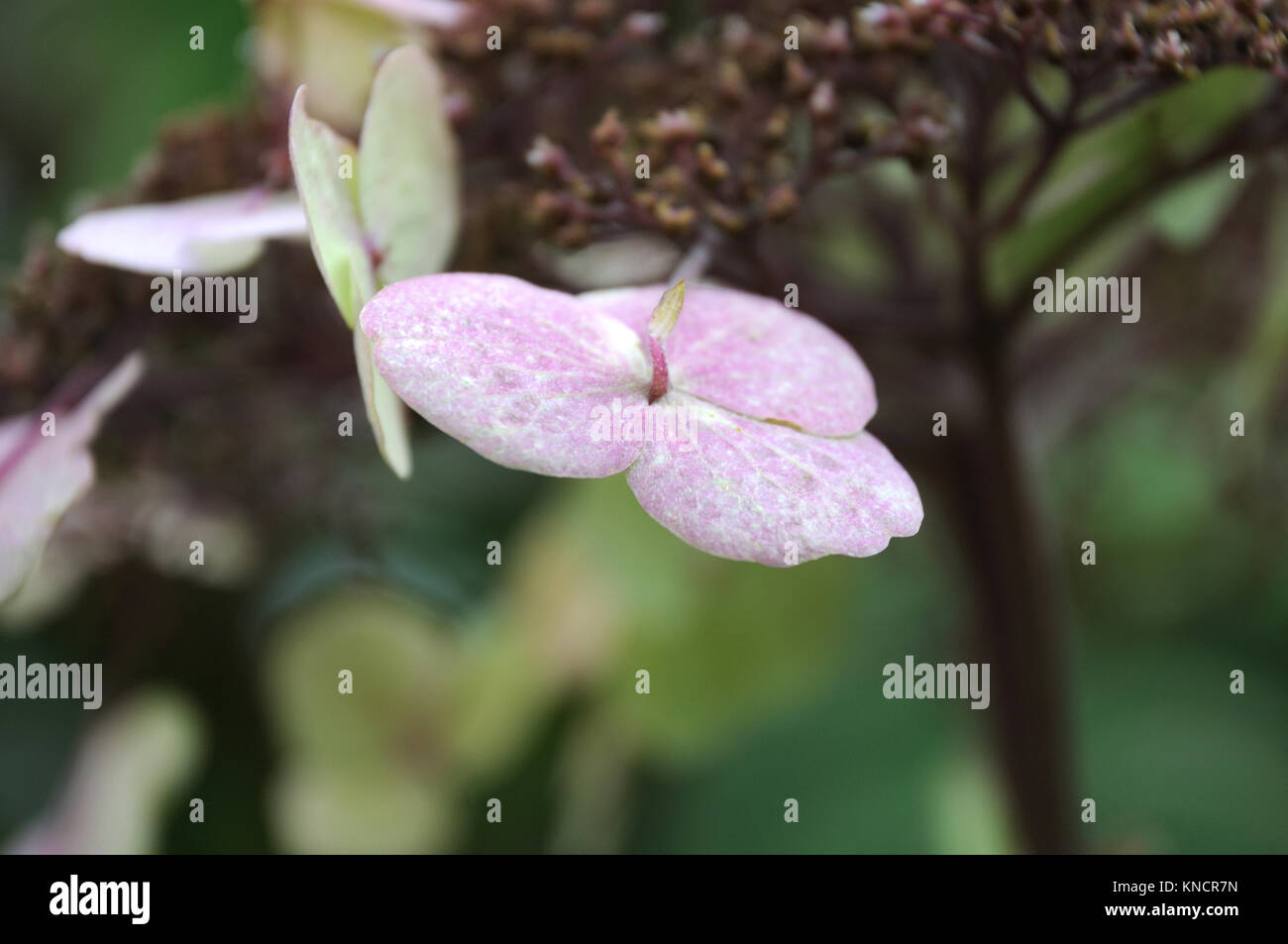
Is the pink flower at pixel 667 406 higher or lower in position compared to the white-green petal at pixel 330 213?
lower

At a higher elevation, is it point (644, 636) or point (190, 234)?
point (190, 234)

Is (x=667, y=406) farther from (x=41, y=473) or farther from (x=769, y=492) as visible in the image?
(x=41, y=473)

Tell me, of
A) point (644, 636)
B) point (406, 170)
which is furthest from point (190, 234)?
point (644, 636)

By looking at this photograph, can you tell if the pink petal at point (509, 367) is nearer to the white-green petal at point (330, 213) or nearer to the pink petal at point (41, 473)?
the white-green petal at point (330, 213)

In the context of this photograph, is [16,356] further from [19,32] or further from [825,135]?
[19,32]

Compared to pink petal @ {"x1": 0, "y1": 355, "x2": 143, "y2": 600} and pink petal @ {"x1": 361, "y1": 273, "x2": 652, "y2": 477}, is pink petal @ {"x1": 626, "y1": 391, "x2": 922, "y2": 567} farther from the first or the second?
pink petal @ {"x1": 0, "y1": 355, "x2": 143, "y2": 600}

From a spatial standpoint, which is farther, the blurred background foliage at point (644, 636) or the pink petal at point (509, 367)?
the blurred background foliage at point (644, 636)

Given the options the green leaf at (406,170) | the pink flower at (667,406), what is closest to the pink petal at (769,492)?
the pink flower at (667,406)
